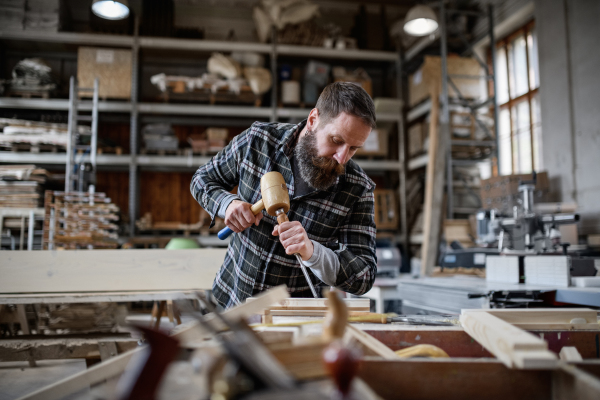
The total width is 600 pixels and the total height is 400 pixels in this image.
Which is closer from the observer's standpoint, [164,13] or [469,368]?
[469,368]

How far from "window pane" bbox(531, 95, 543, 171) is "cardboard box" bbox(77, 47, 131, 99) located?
6688 millimetres

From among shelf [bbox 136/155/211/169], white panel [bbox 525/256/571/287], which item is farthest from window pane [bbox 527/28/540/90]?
shelf [bbox 136/155/211/169]

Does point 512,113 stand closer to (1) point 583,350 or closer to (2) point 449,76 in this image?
(2) point 449,76

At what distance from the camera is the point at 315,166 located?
179 centimetres

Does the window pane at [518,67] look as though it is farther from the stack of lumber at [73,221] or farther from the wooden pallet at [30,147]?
the wooden pallet at [30,147]

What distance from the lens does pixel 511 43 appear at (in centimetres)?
773

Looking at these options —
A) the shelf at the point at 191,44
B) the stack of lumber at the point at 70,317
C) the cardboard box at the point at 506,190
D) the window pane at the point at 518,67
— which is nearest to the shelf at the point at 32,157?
the shelf at the point at 191,44

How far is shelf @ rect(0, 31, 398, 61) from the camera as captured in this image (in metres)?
7.08

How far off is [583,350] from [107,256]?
277 cm

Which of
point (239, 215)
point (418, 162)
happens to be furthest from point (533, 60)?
point (239, 215)

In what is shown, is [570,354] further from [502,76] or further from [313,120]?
[502,76]

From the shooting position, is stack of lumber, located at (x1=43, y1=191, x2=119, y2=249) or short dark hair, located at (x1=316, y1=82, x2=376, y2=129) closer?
short dark hair, located at (x1=316, y1=82, x2=376, y2=129)

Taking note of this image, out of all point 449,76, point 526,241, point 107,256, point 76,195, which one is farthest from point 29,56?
point 526,241

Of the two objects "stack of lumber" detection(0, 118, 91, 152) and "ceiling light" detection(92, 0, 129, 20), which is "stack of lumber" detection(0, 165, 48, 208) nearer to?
"stack of lumber" detection(0, 118, 91, 152)
